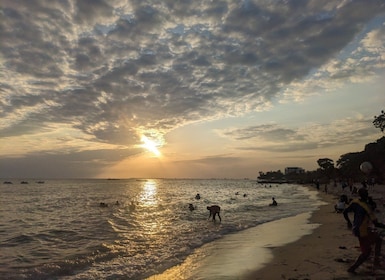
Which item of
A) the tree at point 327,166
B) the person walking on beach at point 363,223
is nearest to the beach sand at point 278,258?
the person walking on beach at point 363,223

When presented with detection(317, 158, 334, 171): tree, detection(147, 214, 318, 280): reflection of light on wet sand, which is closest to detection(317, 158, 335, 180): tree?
detection(317, 158, 334, 171): tree

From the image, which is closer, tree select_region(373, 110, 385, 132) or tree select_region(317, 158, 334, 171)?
tree select_region(373, 110, 385, 132)

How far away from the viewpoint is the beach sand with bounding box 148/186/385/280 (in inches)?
372

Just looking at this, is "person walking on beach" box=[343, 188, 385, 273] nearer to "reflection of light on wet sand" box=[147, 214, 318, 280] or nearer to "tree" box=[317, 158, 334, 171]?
"reflection of light on wet sand" box=[147, 214, 318, 280]

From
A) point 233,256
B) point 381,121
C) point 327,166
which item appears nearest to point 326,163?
point 327,166

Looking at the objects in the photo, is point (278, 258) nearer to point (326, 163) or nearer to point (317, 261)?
point (317, 261)

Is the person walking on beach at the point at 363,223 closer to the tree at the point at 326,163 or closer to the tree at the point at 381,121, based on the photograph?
the tree at the point at 381,121

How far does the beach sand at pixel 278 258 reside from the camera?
945 cm

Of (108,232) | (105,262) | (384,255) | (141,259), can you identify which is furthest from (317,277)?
(108,232)

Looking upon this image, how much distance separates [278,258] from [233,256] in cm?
179

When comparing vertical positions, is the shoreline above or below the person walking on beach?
below

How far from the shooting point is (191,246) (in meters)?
16.0

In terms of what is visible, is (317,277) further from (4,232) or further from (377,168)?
(377,168)

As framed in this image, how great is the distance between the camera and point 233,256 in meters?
12.9
